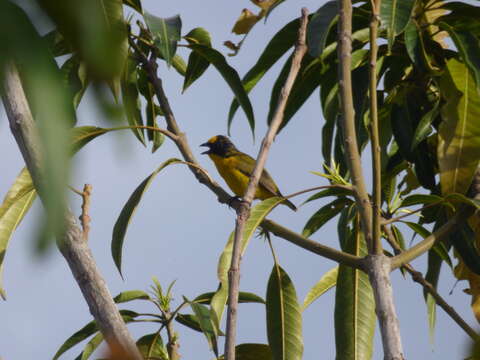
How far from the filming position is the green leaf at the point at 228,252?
254 centimetres

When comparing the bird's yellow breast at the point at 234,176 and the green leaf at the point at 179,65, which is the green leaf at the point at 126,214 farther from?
the bird's yellow breast at the point at 234,176

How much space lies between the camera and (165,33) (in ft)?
9.69

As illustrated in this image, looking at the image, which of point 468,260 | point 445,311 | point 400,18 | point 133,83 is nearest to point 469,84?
point 400,18

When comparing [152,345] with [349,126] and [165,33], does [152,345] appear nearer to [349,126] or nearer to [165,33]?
[165,33]

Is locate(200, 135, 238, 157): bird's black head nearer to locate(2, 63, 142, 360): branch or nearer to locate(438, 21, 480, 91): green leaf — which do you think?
locate(438, 21, 480, 91): green leaf

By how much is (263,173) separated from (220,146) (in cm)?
91

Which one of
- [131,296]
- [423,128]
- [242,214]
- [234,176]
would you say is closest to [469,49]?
[423,128]

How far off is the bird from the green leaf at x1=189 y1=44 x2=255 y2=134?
319 centimetres

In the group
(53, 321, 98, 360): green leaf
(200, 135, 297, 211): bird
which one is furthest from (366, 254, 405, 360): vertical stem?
(200, 135, 297, 211): bird

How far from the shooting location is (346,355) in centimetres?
291

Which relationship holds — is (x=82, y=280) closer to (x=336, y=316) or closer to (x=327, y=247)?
(x=327, y=247)

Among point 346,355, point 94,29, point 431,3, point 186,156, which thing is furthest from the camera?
point 431,3

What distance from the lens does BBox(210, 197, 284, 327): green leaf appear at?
8.33 feet

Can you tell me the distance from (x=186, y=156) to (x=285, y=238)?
48 cm
